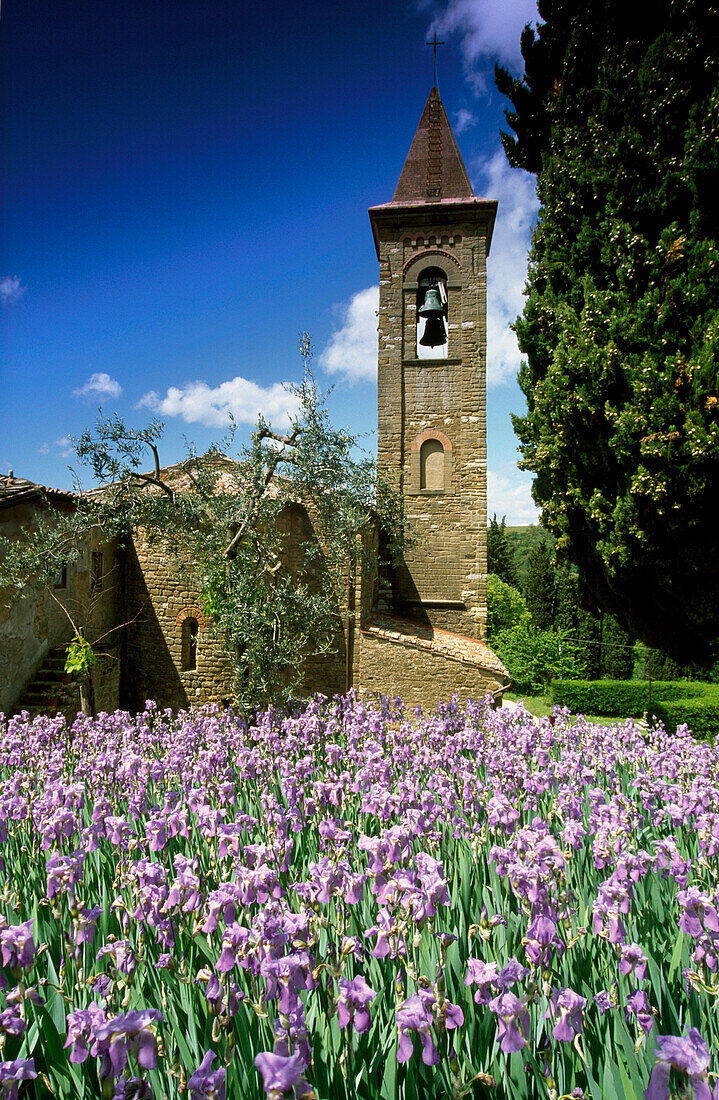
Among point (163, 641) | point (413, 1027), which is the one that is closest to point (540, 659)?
point (163, 641)

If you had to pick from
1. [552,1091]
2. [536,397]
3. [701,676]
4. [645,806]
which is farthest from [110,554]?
[701,676]

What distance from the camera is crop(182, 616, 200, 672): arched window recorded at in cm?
1270

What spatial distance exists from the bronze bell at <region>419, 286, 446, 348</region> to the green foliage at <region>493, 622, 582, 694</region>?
13403 millimetres

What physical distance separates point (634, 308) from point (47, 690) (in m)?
12.5

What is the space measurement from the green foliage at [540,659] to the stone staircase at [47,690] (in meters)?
16.8

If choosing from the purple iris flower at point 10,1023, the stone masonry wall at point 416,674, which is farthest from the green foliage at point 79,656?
the purple iris flower at point 10,1023

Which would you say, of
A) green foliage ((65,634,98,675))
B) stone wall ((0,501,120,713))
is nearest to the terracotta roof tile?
green foliage ((65,634,98,675))

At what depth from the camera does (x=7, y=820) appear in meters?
3.40

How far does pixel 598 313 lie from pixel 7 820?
34.9 feet

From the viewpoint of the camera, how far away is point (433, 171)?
16594mm

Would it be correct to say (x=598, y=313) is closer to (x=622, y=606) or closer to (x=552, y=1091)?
(x=622, y=606)

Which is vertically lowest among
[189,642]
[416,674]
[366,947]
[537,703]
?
[537,703]

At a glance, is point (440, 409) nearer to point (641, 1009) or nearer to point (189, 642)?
point (189, 642)

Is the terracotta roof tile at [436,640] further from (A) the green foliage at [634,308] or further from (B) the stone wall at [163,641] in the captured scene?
(B) the stone wall at [163,641]
